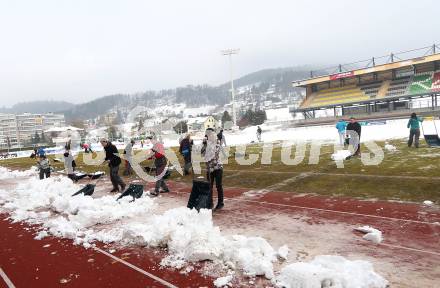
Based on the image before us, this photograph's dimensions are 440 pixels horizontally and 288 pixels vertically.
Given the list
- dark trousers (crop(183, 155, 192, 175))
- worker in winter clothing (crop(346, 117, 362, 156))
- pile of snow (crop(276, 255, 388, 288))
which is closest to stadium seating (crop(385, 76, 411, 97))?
worker in winter clothing (crop(346, 117, 362, 156))

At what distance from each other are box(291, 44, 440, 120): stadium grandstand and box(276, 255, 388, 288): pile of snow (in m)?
47.1

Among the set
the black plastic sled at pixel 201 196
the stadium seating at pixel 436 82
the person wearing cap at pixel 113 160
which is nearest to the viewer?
the black plastic sled at pixel 201 196

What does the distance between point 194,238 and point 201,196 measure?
271cm

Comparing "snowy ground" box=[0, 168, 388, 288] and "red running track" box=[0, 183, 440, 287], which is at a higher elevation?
"snowy ground" box=[0, 168, 388, 288]

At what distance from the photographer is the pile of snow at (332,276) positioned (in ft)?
14.7

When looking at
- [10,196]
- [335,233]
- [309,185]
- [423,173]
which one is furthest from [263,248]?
[10,196]

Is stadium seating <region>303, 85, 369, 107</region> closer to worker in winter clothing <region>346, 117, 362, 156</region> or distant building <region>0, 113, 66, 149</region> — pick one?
worker in winter clothing <region>346, 117, 362, 156</region>

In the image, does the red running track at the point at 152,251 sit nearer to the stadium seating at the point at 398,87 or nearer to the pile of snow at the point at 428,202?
the pile of snow at the point at 428,202

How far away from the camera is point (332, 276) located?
4543 millimetres

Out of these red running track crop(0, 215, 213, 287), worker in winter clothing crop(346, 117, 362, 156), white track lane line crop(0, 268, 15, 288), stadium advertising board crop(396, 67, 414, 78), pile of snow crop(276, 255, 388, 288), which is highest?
stadium advertising board crop(396, 67, 414, 78)

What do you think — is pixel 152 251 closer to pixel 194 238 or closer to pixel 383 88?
pixel 194 238

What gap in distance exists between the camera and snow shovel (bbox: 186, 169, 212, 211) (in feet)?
28.3

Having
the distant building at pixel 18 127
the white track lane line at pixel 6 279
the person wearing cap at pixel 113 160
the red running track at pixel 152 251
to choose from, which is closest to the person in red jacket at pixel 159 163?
the person wearing cap at pixel 113 160

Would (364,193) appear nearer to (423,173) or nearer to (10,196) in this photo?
(423,173)
